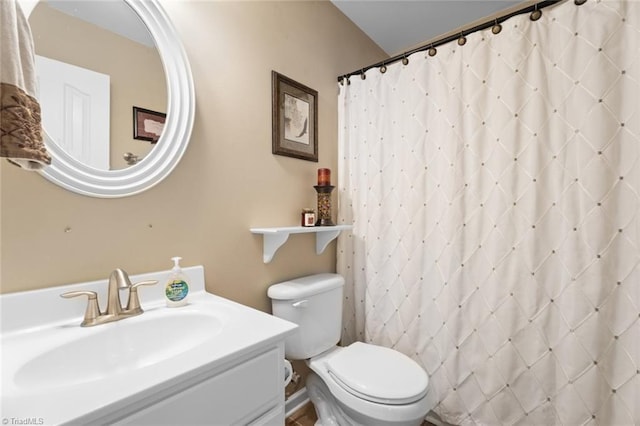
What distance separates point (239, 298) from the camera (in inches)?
48.7

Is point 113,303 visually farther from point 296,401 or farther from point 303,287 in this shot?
point 296,401

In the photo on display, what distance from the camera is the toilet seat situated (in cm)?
104

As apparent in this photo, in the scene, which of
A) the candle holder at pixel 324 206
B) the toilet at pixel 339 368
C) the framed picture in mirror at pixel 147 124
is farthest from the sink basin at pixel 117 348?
the candle holder at pixel 324 206

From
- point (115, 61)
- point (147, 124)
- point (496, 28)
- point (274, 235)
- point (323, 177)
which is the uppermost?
point (496, 28)

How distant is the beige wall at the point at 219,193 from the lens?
30.5 inches

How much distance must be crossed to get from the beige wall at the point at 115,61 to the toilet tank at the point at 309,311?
2.63 ft

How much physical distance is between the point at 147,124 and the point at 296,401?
57.9 inches

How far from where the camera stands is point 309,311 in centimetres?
132

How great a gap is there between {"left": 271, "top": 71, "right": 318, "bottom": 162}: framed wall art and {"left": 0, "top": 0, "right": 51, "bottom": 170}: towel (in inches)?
35.1

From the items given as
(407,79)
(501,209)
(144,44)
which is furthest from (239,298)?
(407,79)

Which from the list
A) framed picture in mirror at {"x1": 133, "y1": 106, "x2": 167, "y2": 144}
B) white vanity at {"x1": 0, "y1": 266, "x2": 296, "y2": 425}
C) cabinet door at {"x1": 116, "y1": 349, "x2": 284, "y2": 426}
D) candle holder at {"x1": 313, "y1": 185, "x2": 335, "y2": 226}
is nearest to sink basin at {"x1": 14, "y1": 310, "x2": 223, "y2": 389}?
white vanity at {"x1": 0, "y1": 266, "x2": 296, "y2": 425}

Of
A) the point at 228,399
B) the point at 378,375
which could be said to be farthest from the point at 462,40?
the point at 228,399

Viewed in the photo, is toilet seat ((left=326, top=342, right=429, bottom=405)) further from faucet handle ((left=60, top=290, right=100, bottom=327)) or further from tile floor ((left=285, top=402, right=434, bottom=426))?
faucet handle ((left=60, top=290, right=100, bottom=327))

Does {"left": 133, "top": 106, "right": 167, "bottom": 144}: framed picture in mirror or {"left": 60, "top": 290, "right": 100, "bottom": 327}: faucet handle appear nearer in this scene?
{"left": 60, "top": 290, "right": 100, "bottom": 327}: faucet handle
